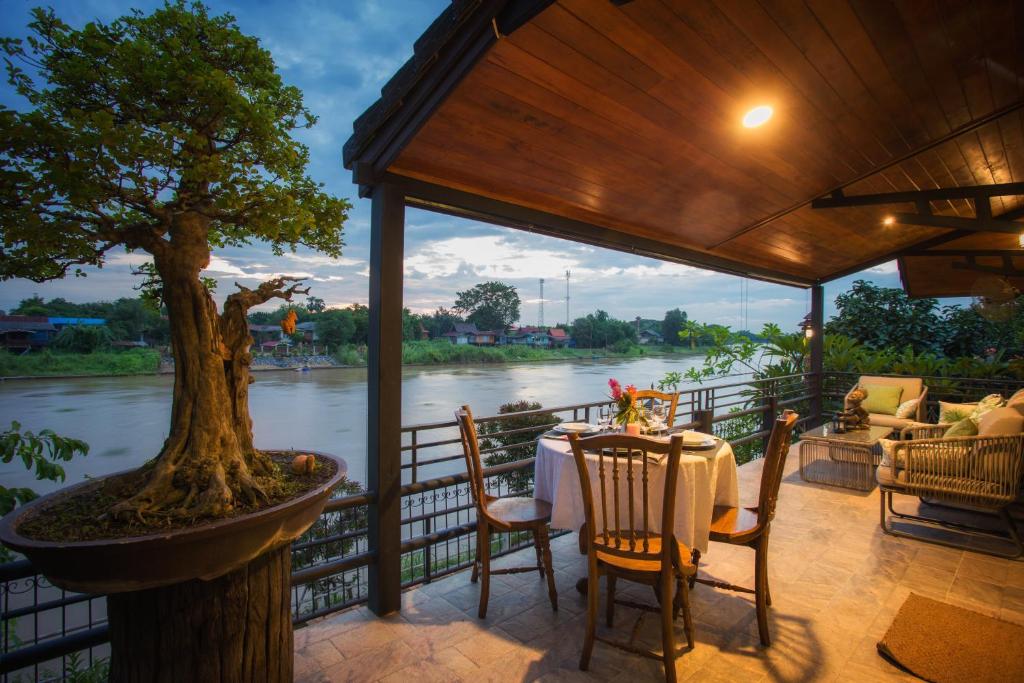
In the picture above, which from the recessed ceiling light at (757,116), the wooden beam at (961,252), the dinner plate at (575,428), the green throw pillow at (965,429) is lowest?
the green throw pillow at (965,429)

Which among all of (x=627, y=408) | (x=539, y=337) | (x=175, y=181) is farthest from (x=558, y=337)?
(x=175, y=181)

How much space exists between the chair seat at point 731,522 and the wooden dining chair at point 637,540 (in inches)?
8.9

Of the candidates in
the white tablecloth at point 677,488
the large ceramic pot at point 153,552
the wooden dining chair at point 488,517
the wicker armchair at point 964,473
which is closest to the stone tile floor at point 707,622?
the wooden dining chair at point 488,517

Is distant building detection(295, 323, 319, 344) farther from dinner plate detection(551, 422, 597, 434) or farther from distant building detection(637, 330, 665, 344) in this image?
distant building detection(637, 330, 665, 344)

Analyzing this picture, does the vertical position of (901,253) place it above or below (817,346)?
above

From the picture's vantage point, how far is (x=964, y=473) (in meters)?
3.18

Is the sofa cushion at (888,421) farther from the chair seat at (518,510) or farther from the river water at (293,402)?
the chair seat at (518,510)

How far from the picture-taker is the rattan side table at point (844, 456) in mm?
4445

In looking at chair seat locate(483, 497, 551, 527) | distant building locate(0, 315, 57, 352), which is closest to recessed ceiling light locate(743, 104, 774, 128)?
chair seat locate(483, 497, 551, 527)

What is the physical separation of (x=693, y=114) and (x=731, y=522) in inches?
76.9

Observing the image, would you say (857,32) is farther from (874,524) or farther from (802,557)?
(874,524)

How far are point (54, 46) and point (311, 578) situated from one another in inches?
81.2

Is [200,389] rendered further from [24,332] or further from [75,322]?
[75,322]

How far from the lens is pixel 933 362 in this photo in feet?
24.2
